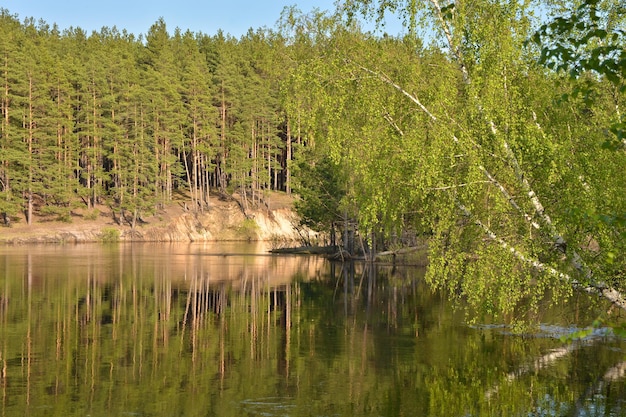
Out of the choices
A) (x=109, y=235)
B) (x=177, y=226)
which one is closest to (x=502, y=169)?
(x=109, y=235)

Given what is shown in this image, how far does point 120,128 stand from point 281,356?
7990 cm

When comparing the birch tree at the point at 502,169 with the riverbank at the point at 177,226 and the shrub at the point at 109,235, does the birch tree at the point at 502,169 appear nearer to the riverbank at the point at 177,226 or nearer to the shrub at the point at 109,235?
the riverbank at the point at 177,226

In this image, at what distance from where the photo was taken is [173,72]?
110000 mm

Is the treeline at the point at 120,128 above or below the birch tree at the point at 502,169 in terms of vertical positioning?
above

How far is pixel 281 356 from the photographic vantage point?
23312 millimetres

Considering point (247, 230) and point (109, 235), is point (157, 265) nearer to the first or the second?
point (109, 235)

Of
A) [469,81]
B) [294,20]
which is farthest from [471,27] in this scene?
[294,20]

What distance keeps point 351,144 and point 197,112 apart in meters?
86.7

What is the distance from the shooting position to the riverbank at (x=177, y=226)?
88500 mm

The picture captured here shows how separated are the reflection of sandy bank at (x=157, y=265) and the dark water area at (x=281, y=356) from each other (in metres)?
4.08

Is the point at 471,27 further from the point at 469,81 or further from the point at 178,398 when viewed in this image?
the point at 178,398

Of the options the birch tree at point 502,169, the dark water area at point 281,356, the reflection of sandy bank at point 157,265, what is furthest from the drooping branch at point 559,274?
the reflection of sandy bank at point 157,265

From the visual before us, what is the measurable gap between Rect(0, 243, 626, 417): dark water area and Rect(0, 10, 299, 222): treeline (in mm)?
54113

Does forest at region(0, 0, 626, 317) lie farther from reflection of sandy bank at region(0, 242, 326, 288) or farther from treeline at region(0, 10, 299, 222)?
treeline at region(0, 10, 299, 222)
